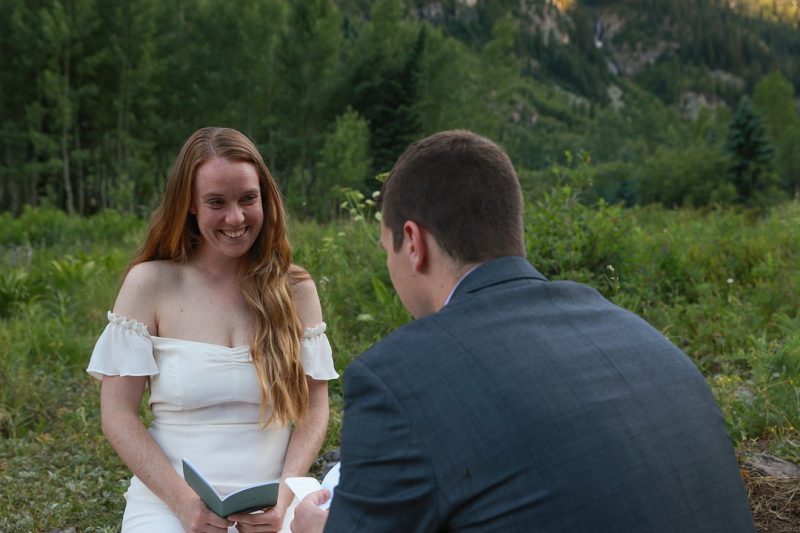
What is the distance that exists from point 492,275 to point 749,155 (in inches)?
1644

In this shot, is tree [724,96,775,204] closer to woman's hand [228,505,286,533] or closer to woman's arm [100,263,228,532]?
woman's arm [100,263,228,532]

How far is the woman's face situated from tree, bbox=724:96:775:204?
125 feet

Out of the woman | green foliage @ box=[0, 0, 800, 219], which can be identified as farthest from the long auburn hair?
green foliage @ box=[0, 0, 800, 219]

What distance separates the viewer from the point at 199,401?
274 cm

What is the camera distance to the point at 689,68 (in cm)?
18262

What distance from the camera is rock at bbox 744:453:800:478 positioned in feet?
10.6

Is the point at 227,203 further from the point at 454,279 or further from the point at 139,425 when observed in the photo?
the point at 454,279

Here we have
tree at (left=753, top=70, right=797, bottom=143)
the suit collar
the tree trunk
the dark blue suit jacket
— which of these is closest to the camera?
the dark blue suit jacket

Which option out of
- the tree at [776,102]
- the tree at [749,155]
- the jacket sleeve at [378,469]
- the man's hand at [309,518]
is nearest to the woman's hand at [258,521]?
the man's hand at [309,518]

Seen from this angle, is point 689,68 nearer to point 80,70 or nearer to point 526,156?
point 526,156

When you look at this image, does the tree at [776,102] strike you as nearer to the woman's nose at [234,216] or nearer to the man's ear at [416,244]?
the woman's nose at [234,216]

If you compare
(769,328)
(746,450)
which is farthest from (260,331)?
(769,328)

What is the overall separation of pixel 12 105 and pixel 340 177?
14.8 m

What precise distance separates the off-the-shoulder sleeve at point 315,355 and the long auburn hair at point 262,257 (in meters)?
0.03
